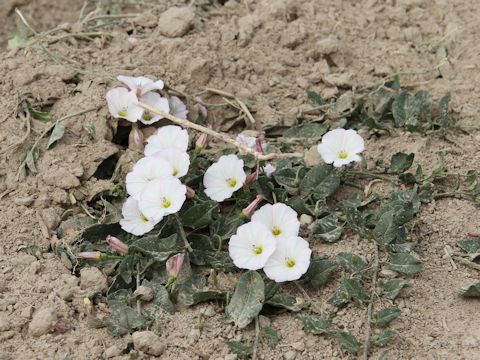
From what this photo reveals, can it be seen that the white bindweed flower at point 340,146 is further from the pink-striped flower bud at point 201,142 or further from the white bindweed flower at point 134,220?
the white bindweed flower at point 134,220

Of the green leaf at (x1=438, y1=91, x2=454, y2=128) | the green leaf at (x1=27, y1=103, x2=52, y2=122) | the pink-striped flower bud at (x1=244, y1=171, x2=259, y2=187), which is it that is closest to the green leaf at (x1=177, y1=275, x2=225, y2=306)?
the pink-striped flower bud at (x1=244, y1=171, x2=259, y2=187)

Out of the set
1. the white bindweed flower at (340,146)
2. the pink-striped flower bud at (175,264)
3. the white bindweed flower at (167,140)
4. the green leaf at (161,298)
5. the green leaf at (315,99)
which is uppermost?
the white bindweed flower at (167,140)

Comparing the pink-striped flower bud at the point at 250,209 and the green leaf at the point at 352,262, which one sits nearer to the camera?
the green leaf at the point at 352,262

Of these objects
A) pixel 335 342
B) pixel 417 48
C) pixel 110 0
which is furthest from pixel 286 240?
pixel 110 0

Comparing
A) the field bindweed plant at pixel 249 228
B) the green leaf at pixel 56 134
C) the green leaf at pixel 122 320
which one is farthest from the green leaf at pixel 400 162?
the green leaf at pixel 56 134

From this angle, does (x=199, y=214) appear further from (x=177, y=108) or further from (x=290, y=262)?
(x=177, y=108)

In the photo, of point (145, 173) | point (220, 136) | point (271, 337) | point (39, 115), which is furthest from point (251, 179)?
point (39, 115)

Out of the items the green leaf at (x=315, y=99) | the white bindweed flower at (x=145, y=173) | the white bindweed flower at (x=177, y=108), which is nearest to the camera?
the white bindweed flower at (x=145, y=173)
